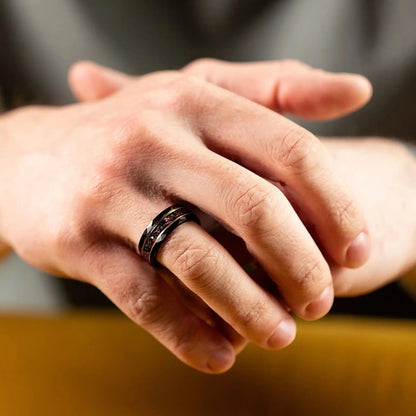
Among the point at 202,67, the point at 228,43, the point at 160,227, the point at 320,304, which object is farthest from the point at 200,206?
the point at 228,43

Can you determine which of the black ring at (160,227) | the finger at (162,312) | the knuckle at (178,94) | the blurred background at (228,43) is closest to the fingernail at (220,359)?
the finger at (162,312)

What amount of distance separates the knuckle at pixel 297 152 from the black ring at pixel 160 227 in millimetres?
96

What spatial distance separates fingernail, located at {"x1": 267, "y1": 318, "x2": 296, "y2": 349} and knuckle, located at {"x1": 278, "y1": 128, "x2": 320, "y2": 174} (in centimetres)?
14

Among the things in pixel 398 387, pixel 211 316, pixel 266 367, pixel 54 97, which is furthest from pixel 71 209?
pixel 54 97

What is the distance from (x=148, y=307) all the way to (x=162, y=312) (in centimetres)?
1

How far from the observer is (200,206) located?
523 millimetres

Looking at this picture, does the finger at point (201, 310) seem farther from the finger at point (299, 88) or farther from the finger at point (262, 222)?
the finger at point (299, 88)

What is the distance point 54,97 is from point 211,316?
757mm

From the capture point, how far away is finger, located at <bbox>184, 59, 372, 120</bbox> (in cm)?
62

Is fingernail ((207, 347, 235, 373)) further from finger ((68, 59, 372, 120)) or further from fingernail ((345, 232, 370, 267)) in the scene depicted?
finger ((68, 59, 372, 120))

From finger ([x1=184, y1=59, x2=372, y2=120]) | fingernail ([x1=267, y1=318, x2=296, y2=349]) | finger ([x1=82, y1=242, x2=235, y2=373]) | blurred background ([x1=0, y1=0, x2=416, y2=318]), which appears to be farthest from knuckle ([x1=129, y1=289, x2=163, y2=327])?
blurred background ([x1=0, y1=0, x2=416, y2=318])

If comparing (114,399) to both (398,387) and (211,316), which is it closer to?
(211,316)

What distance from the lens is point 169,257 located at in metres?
0.51

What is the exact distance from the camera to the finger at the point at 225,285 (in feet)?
1.62
